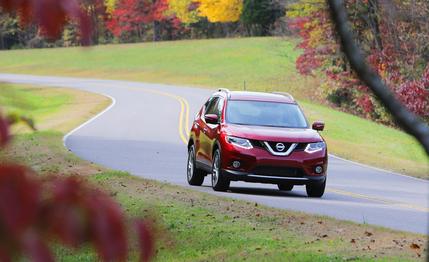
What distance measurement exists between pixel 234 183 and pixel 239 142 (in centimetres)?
372

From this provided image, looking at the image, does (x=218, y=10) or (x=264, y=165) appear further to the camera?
(x=218, y=10)

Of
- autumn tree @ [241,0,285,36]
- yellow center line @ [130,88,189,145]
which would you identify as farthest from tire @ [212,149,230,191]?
autumn tree @ [241,0,285,36]

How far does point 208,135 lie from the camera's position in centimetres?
1859

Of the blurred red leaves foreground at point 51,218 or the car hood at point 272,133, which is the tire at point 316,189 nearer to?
the car hood at point 272,133

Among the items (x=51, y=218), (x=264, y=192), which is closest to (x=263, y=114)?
(x=264, y=192)

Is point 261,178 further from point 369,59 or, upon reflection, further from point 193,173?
point 369,59

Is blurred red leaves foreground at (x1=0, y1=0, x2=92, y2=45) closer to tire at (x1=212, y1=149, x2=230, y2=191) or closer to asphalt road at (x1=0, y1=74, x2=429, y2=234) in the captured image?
asphalt road at (x1=0, y1=74, x2=429, y2=234)

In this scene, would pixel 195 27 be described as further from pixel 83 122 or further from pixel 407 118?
pixel 407 118

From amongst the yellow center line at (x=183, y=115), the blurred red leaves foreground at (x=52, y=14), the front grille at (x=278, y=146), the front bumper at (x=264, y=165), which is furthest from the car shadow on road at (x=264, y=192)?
the blurred red leaves foreground at (x=52, y=14)

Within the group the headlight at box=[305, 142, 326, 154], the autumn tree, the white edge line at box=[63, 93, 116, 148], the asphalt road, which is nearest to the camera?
the asphalt road

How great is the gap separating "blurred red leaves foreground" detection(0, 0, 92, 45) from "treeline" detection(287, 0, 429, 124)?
78.5 feet

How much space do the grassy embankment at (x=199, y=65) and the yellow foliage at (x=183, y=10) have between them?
10.00 feet

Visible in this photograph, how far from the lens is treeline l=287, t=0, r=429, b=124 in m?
31.1

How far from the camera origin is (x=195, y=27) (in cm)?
13662
